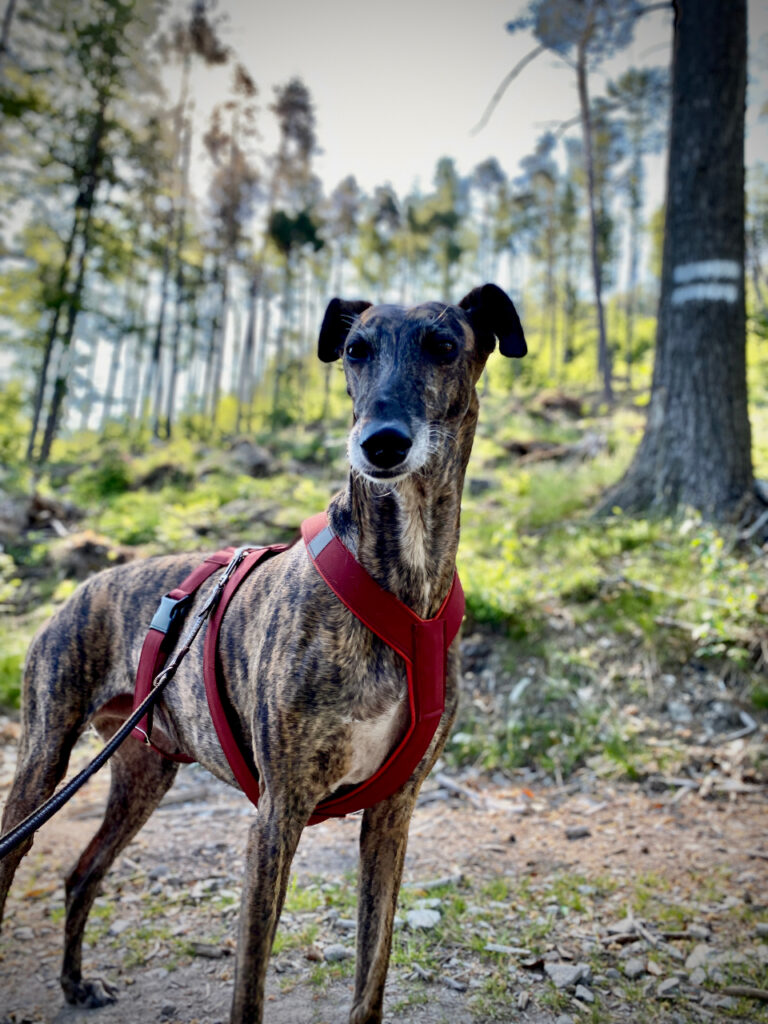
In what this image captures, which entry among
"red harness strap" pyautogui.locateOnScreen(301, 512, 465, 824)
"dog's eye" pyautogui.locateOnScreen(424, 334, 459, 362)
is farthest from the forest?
"dog's eye" pyautogui.locateOnScreen(424, 334, 459, 362)

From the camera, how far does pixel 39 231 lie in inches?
677

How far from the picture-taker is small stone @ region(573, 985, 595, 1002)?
254 centimetres

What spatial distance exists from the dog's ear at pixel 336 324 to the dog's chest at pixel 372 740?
139 cm

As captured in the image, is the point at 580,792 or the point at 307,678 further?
the point at 580,792

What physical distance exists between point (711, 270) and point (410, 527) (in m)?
5.70

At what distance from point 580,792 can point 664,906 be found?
3.76 ft

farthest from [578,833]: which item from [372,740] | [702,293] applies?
[702,293]

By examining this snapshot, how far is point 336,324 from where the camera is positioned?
102 inches

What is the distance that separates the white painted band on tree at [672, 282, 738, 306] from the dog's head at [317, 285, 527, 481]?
4.88 metres

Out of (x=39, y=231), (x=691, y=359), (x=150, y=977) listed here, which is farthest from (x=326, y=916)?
(x=39, y=231)

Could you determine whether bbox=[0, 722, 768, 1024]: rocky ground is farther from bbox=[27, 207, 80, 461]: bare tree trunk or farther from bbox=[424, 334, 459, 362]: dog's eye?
bbox=[27, 207, 80, 461]: bare tree trunk

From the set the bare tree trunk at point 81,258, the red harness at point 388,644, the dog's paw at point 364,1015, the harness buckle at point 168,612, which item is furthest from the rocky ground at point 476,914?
the bare tree trunk at point 81,258

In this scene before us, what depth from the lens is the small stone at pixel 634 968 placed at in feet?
8.79

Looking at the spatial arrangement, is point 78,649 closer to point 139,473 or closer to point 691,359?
point 691,359
